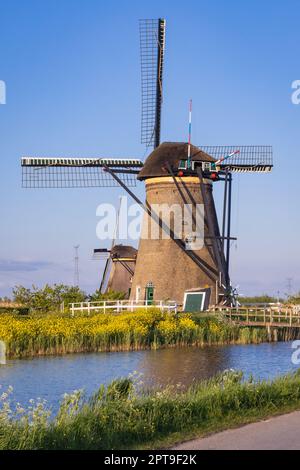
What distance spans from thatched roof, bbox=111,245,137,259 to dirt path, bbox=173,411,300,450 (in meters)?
37.5

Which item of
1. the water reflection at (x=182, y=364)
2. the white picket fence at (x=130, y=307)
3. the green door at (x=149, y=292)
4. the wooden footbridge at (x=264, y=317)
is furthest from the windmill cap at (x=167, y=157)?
the water reflection at (x=182, y=364)

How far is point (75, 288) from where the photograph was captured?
46.4 m

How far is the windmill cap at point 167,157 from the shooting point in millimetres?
39812

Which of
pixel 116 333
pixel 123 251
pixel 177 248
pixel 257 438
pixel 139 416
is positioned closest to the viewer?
pixel 257 438

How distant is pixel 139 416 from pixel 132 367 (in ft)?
41.4

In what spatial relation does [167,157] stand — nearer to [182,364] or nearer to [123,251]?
[123,251]

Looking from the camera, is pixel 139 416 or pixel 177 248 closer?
pixel 139 416

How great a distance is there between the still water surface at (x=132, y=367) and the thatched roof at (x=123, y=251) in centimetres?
1845

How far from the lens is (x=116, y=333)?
30.4 metres

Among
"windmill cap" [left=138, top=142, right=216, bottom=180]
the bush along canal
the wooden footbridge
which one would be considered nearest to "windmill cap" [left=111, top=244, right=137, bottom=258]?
"windmill cap" [left=138, top=142, right=216, bottom=180]

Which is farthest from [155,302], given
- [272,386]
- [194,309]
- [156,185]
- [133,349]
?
[272,386]

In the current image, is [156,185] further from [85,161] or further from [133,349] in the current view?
[133,349]

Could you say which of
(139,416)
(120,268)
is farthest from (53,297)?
(139,416)
